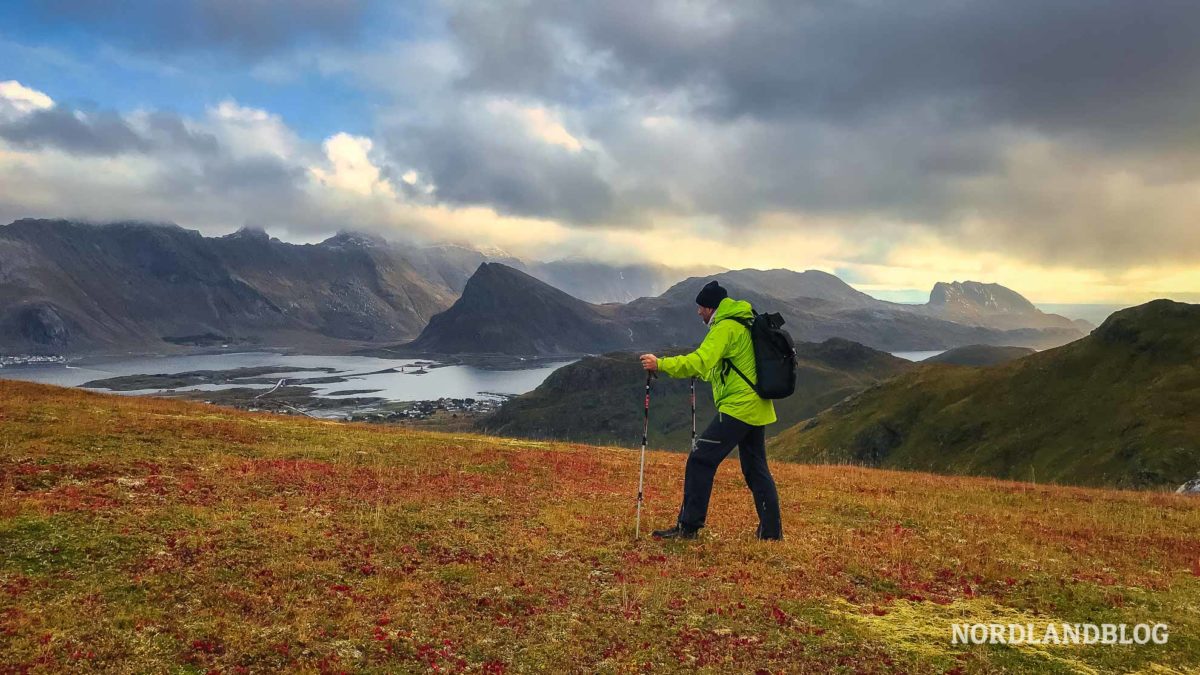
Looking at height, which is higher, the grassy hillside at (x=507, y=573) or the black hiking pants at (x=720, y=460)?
the black hiking pants at (x=720, y=460)

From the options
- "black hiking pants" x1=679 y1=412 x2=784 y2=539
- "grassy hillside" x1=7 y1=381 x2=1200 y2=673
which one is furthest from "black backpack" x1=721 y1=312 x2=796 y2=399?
"grassy hillside" x1=7 y1=381 x2=1200 y2=673

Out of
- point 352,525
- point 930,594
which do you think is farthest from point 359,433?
point 930,594

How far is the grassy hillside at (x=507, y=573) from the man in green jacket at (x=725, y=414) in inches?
30.9

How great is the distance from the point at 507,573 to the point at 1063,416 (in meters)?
99.9

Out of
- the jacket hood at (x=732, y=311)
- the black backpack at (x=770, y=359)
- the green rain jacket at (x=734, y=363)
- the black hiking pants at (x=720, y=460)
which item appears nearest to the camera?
the green rain jacket at (x=734, y=363)

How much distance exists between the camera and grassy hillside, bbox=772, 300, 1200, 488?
70.9 m

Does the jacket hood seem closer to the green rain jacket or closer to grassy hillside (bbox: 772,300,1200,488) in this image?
the green rain jacket

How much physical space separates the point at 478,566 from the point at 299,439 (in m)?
16.3

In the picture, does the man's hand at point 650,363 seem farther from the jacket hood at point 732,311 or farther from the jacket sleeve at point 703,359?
the jacket hood at point 732,311

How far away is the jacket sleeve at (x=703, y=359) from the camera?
12.2m

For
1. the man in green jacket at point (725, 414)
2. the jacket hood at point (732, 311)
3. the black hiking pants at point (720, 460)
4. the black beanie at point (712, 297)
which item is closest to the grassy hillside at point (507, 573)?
the black hiking pants at point (720, 460)

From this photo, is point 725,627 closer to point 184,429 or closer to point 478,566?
point 478,566

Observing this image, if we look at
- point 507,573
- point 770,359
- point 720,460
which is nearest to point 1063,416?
point 770,359

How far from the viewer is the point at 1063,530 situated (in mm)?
15867
